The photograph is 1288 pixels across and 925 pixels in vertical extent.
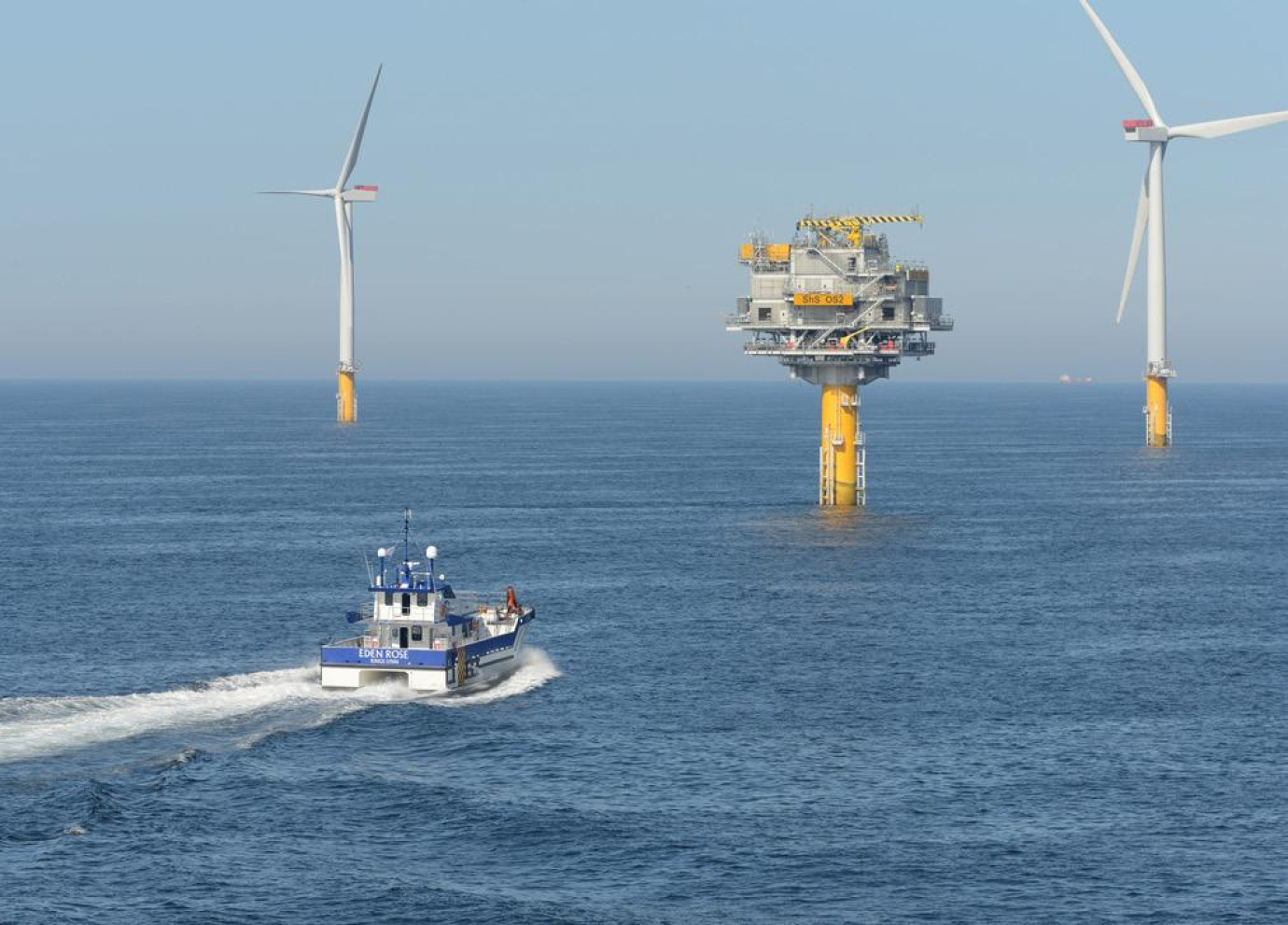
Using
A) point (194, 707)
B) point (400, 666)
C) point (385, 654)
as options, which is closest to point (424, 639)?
point (400, 666)

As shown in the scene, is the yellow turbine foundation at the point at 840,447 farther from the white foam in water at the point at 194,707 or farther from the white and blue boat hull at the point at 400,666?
the white and blue boat hull at the point at 400,666

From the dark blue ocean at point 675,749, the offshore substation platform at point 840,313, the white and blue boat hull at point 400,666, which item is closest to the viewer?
the dark blue ocean at point 675,749

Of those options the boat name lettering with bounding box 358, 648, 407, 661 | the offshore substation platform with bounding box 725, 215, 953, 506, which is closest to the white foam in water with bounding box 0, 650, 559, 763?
the boat name lettering with bounding box 358, 648, 407, 661

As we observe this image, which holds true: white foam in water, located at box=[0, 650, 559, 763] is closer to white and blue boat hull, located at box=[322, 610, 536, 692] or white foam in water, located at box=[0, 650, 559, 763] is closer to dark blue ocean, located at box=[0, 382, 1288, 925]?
dark blue ocean, located at box=[0, 382, 1288, 925]

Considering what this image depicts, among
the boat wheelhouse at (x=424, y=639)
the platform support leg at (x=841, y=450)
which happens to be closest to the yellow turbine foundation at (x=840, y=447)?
the platform support leg at (x=841, y=450)

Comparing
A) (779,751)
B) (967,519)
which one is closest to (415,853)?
(779,751)

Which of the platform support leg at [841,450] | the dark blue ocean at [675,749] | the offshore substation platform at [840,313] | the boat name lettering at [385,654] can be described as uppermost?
the offshore substation platform at [840,313]
